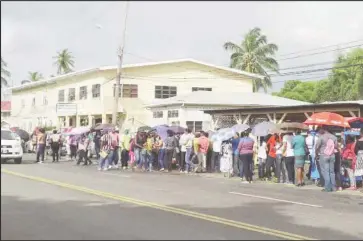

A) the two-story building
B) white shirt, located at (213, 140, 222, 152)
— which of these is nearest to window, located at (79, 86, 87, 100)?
the two-story building

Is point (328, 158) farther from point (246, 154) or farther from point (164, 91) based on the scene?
point (164, 91)

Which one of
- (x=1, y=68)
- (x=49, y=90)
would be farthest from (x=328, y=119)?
(x=49, y=90)

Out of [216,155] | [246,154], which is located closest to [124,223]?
[246,154]

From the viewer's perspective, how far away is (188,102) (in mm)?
30984

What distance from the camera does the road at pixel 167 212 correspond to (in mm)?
6695

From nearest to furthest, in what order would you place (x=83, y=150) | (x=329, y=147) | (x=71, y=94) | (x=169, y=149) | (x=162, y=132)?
(x=329, y=147) < (x=169, y=149) < (x=162, y=132) < (x=83, y=150) < (x=71, y=94)

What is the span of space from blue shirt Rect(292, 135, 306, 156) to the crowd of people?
0.10ft

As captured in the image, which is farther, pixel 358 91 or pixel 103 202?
pixel 358 91

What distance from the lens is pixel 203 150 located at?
21.0m

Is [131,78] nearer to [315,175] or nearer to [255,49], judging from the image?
[255,49]

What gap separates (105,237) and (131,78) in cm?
3290

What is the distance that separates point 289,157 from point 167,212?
314 inches

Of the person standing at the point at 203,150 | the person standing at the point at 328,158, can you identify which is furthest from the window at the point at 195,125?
the person standing at the point at 328,158

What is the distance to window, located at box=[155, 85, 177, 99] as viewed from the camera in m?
40.4
